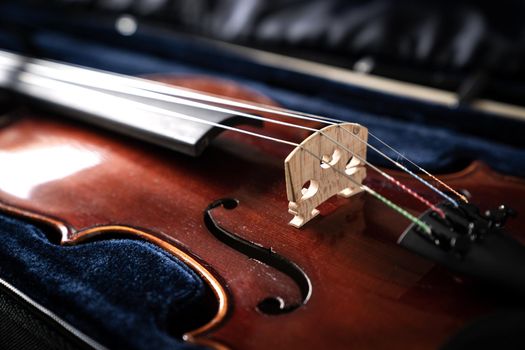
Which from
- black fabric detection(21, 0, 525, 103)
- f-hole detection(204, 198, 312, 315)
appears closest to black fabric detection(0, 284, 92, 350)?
f-hole detection(204, 198, 312, 315)

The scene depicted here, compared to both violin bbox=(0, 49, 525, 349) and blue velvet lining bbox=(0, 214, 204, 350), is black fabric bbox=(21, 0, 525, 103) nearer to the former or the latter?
violin bbox=(0, 49, 525, 349)

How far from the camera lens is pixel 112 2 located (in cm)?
175

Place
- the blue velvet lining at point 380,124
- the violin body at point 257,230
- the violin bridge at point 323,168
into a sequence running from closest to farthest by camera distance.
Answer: the violin body at point 257,230 < the violin bridge at point 323,168 < the blue velvet lining at point 380,124

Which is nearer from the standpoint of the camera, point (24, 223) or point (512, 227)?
point (512, 227)

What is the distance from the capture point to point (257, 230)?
2.41 feet

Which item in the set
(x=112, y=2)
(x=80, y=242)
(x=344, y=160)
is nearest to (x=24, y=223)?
(x=80, y=242)

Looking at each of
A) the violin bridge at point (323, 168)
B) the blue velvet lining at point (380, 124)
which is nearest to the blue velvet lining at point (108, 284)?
the violin bridge at point (323, 168)

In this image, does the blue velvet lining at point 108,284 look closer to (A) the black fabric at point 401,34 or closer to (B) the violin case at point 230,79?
(B) the violin case at point 230,79

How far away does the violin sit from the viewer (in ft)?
1.91

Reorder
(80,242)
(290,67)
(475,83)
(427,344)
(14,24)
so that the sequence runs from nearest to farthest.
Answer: (427,344), (80,242), (475,83), (290,67), (14,24)

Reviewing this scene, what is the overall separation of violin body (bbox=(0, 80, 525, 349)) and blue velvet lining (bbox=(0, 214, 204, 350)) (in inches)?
1.1

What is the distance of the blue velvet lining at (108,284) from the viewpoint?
0.62 metres

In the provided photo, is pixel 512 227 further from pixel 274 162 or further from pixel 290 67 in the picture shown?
pixel 290 67

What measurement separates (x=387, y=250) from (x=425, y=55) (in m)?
0.77
